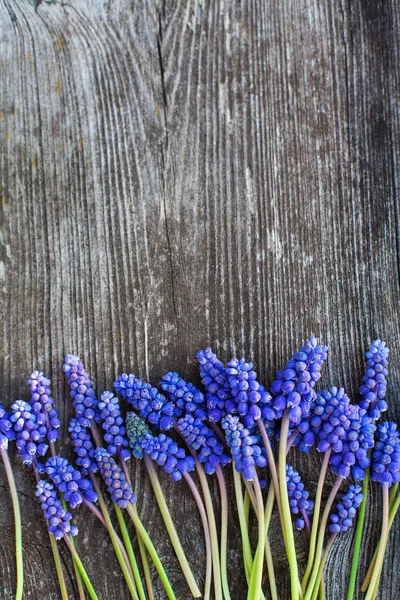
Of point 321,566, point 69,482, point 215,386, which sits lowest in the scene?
point 321,566

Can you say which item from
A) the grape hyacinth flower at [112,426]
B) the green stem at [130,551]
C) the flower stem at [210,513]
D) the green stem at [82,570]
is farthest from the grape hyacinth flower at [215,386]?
the green stem at [82,570]

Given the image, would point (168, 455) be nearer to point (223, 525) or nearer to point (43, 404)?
point (223, 525)

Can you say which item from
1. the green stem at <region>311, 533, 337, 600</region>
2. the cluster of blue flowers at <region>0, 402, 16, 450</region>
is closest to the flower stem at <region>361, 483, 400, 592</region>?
the green stem at <region>311, 533, 337, 600</region>

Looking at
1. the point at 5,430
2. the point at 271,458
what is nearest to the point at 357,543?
the point at 271,458

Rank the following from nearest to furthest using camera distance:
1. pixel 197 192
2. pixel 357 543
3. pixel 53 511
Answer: pixel 53 511 < pixel 357 543 < pixel 197 192

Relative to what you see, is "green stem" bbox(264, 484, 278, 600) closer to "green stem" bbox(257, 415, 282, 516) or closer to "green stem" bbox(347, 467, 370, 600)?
"green stem" bbox(257, 415, 282, 516)
